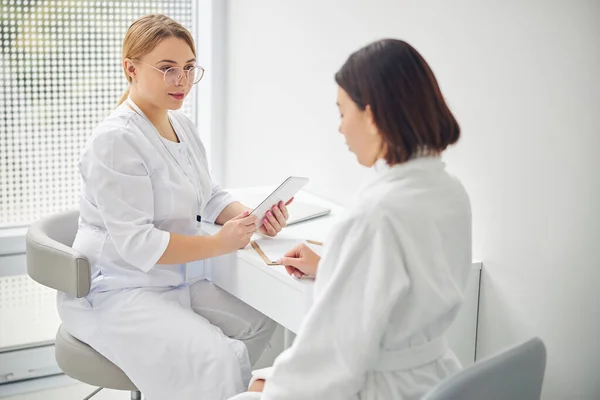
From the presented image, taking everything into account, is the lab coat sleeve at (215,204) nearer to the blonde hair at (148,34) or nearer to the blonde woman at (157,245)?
the blonde woman at (157,245)

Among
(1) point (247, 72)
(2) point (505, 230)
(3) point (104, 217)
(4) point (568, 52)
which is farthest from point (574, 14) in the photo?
(1) point (247, 72)

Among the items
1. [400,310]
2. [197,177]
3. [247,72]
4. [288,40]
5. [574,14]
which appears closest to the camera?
[400,310]

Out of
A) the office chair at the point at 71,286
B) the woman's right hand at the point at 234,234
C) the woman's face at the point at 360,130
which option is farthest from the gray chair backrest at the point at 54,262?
the woman's face at the point at 360,130

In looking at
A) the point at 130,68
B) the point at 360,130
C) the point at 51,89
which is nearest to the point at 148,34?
the point at 130,68

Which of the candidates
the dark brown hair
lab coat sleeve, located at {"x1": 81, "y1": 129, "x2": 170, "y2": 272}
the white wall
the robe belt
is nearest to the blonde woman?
lab coat sleeve, located at {"x1": 81, "y1": 129, "x2": 170, "y2": 272}

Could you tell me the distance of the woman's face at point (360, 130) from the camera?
1389 millimetres

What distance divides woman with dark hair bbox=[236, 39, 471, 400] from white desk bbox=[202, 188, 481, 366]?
1.68ft

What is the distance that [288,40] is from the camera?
2.88 meters

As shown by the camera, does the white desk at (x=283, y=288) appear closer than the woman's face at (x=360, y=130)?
No

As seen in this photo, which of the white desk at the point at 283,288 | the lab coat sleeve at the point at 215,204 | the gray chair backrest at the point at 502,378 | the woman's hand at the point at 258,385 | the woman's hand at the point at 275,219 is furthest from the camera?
the lab coat sleeve at the point at 215,204

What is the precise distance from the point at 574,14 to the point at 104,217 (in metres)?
1.12

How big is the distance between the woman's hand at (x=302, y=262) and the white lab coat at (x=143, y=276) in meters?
0.23

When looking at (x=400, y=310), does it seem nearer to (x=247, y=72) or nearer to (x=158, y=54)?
(x=158, y=54)

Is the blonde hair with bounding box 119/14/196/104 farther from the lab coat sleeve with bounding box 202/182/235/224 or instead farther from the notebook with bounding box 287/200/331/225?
the notebook with bounding box 287/200/331/225
